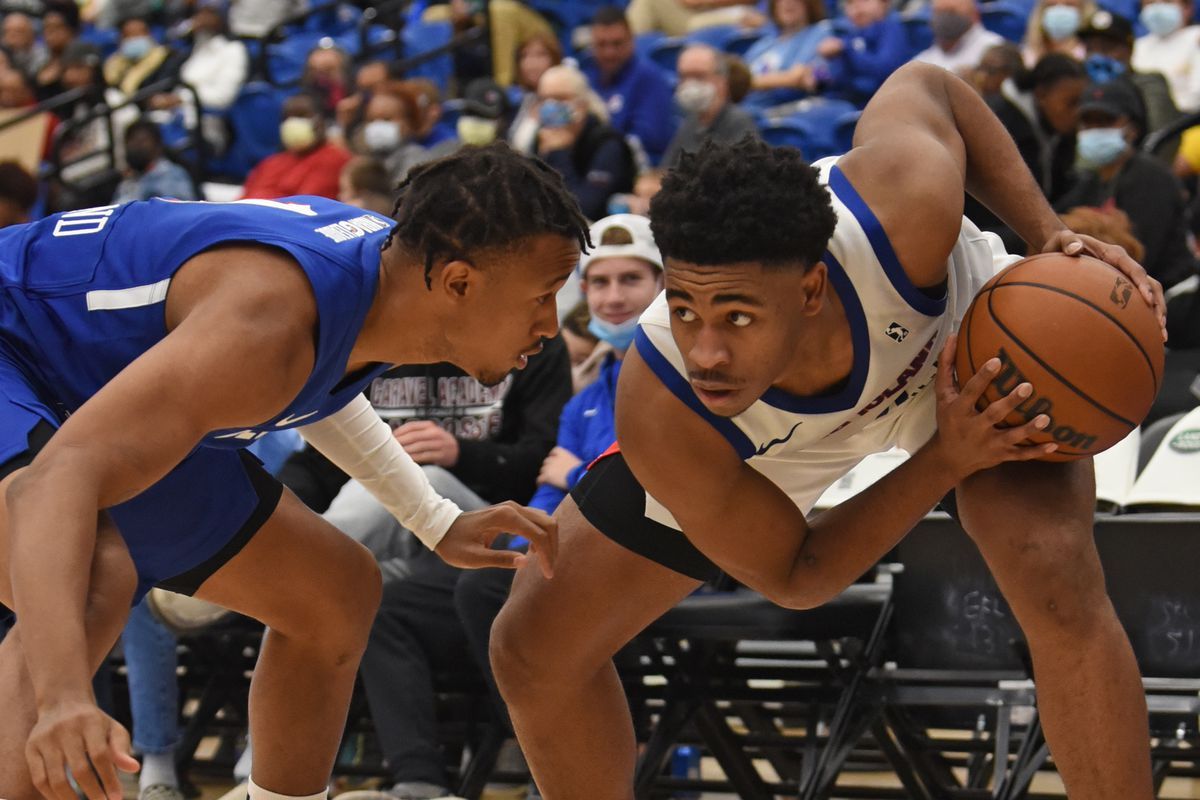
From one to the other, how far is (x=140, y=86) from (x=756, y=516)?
10.6 metres

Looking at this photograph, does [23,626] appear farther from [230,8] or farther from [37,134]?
[230,8]

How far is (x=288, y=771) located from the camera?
365 centimetres

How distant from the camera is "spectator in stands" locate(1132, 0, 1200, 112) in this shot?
26.7 feet

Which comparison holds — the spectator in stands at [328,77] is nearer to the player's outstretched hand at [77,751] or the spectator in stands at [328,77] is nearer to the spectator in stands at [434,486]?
the spectator in stands at [434,486]

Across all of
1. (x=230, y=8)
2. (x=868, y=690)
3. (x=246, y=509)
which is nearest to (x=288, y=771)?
(x=246, y=509)

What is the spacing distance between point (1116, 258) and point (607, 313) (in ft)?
8.37

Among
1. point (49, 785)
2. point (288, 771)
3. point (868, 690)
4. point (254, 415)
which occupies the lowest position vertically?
point (868, 690)

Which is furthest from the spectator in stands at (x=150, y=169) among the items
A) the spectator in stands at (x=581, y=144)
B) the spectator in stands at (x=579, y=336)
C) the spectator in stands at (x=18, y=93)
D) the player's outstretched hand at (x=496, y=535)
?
the player's outstretched hand at (x=496, y=535)

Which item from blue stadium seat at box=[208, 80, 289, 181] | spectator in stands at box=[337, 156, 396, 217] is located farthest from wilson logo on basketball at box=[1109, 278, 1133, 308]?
blue stadium seat at box=[208, 80, 289, 181]

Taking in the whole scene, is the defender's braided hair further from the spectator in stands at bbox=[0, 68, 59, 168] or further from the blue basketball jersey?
the spectator in stands at bbox=[0, 68, 59, 168]

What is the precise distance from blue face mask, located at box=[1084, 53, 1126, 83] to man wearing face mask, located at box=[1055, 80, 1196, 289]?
0.45 m

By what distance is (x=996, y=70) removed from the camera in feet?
24.1

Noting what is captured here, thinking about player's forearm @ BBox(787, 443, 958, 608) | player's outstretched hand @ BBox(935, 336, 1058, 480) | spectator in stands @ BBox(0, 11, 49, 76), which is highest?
player's outstretched hand @ BBox(935, 336, 1058, 480)

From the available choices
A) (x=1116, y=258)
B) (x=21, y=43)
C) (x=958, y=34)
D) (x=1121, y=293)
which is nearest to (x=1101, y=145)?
(x=958, y=34)
